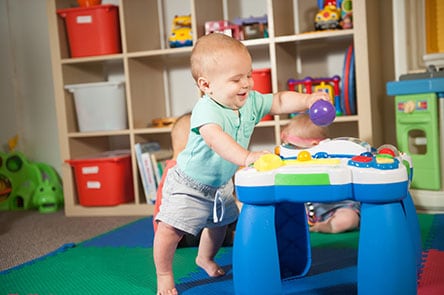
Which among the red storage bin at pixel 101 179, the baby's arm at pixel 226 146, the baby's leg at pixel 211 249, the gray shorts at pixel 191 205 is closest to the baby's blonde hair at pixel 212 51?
the baby's arm at pixel 226 146

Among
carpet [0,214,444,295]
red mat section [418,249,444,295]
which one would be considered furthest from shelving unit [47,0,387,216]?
red mat section [418,249,444,295]

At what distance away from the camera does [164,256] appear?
1144 millimetres

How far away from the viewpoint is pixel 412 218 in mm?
1088

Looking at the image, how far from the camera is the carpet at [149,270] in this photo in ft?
3.72

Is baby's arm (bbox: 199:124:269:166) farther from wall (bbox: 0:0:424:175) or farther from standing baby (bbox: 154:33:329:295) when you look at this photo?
wall (bbox: 0:0:424:175)

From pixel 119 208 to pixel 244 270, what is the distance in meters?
1.33

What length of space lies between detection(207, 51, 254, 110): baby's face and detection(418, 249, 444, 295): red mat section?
0.52 meters

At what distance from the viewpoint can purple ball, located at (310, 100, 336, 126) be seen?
1050 mm

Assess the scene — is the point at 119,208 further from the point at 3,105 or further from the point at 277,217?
the point at 277,217

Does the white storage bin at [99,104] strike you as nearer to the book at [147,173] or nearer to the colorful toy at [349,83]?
the book at [147,173]

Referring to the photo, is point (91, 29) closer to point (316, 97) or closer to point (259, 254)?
point (316, 97)

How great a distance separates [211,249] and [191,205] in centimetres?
16

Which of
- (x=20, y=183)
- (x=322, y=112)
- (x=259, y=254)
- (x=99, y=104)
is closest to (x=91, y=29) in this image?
(x=99, y=104)

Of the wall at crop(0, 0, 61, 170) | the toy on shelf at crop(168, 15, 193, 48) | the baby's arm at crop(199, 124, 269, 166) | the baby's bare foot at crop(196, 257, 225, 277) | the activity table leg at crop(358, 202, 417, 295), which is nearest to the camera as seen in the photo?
the activity table leg at crop(358, 202, 417, 295)
